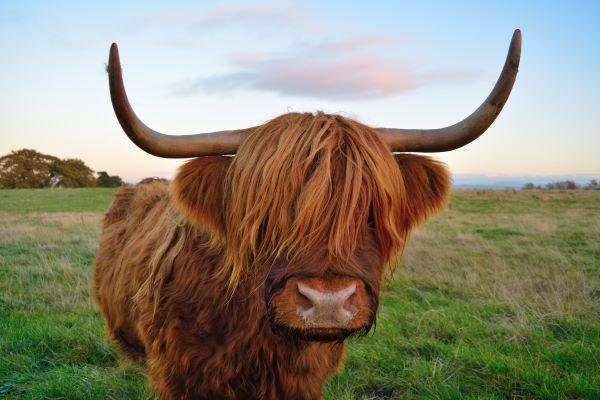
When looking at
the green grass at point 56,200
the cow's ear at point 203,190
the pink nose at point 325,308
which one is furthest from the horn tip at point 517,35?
the green grass at point 56,200

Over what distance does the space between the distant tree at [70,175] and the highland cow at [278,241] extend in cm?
5582

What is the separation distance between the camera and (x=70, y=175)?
175 ft

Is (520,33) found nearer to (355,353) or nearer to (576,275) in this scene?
(355,353)

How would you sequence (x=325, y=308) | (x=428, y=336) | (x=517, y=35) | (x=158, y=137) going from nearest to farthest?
1. (x=325, y=308)
2. (x=517, y=35)
3. (x=158, y=137)
4. (x=428, y=336)

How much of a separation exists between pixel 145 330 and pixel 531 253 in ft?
29.7

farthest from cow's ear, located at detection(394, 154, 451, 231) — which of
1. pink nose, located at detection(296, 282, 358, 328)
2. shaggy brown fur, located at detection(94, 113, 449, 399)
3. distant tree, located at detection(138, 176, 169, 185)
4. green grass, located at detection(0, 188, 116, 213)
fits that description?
green grass, located at detection(0, 188, 116, 213)

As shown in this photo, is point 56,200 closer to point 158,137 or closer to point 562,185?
point 158,137

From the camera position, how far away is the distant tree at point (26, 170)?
51000 millimetres

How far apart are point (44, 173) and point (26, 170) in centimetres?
181

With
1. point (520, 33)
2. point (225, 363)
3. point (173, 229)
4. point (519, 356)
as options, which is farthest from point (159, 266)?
point (519, 356)

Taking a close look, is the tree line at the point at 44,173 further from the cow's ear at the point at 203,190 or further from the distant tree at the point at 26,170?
the cow's ear at the point at 203,190

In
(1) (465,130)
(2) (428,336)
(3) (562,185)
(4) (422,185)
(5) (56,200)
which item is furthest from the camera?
(3) (562,185)

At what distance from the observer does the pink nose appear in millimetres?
1887

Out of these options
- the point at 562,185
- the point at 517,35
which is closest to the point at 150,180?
the point at 517,35
